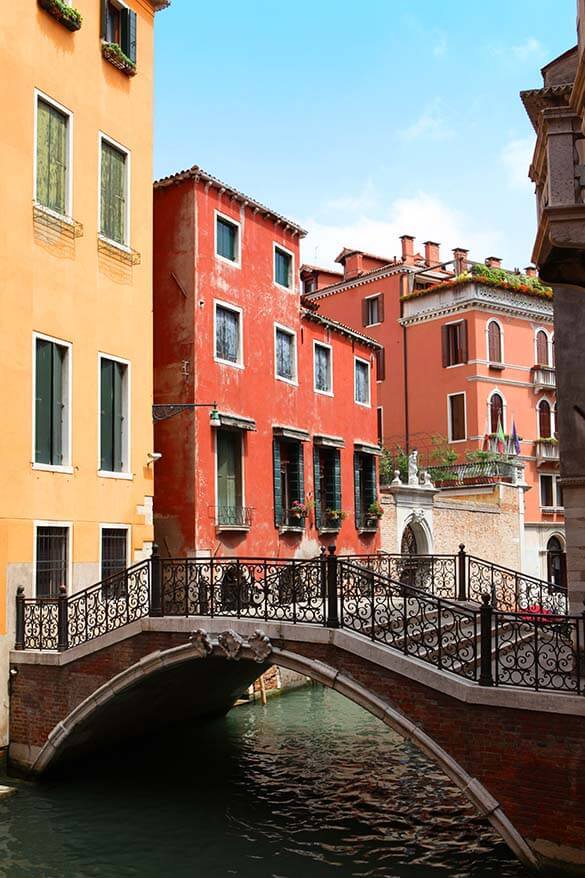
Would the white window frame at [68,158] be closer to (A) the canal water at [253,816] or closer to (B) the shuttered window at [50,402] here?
Result: (B) the shuttered window at [50,402]

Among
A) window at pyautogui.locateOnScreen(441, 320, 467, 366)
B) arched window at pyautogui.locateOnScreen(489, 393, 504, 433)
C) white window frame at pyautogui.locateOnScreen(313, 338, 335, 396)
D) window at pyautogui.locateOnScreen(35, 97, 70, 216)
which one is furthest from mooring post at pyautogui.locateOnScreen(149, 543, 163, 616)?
window at pyautogui.locateOnScreen(441, 320, 467, 366)

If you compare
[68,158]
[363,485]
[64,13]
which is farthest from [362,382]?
[64,13]

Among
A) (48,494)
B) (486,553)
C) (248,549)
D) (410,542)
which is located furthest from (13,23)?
(486,553)

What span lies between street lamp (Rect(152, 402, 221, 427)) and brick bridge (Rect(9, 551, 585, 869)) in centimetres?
311

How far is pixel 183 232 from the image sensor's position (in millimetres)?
17953

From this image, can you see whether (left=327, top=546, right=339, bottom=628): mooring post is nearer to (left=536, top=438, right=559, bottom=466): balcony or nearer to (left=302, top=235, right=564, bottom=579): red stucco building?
(left=302, top=235, right=564, bottom=579): red stucco building

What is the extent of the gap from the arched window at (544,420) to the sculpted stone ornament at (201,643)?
82.4 ft

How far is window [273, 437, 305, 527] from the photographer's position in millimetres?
19750

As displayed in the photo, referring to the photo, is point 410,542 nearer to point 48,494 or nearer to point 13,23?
point 48,494

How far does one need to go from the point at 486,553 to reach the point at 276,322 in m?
12.7

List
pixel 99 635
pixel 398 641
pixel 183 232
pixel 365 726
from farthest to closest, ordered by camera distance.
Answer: pixel 183 232
pixel 365 726
pixel 99 635
pixel 398 641

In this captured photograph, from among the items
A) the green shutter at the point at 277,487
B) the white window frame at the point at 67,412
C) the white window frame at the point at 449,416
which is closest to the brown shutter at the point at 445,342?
the white window frame at the point at 449,416

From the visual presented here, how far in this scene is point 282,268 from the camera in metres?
20.8

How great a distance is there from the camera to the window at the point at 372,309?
36.1 m
